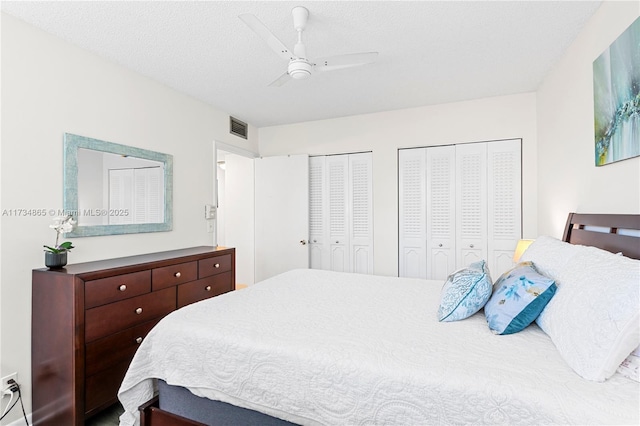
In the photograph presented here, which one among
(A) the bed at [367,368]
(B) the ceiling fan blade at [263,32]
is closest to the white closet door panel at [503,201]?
(A) the bed at [367,368]

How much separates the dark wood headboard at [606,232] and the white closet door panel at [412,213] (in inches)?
66.2

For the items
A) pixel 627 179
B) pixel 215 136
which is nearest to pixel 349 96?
pixel 215 136

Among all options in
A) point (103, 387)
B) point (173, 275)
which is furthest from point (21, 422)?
point (173, 275)

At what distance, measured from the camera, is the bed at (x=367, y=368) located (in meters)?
1.03

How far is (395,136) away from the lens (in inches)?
158

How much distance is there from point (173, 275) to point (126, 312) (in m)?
0.44

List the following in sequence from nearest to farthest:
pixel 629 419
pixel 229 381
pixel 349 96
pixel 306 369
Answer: pixel 629 419, pixel 306 369, pixel 229 381, pixel 349 96

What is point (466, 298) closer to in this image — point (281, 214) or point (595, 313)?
point (595, 313)

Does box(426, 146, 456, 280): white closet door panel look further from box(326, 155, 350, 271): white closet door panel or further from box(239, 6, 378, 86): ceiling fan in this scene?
box(239, 6, 378, 86): ceiling fan

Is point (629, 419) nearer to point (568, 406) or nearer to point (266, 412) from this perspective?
point (568, 406)

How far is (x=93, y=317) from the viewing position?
2.02 m

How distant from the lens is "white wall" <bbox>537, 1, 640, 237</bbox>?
1.75m

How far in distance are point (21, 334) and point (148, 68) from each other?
83.6 inches

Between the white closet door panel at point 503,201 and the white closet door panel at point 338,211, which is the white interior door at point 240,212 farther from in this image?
the white closet door panel at point 503,201
